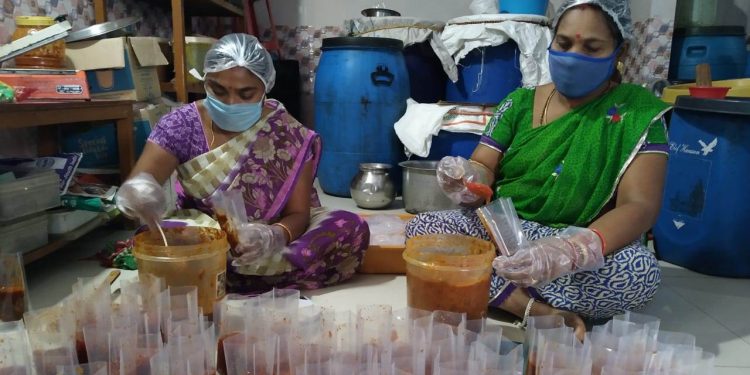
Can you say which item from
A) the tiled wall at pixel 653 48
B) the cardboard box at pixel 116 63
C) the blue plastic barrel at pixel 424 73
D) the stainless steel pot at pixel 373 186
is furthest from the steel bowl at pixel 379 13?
the tiled wall at pixel 653 48

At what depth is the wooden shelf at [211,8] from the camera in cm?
281

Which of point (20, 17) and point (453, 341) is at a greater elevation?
point (20, 17)

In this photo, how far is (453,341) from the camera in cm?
83

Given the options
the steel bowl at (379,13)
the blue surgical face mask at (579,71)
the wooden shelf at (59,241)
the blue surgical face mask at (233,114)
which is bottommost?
the wooden shelf at (59,241)

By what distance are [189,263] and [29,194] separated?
773mm

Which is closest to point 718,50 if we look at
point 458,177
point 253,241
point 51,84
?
point 458,177

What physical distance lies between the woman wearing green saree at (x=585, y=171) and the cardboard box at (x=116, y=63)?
1330mm

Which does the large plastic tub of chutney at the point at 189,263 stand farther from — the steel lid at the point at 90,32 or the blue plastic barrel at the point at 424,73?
the blue plastic barrel at the point at 424,73

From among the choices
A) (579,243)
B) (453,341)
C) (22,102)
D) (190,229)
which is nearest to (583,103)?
(579,243)

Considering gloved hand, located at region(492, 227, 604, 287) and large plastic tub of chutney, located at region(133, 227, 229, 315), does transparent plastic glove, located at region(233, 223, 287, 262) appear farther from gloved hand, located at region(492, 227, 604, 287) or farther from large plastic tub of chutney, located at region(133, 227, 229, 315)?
gloved hand, located at region(492, 227, 604, 287)

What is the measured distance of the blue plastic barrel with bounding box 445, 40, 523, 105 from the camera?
2770 millimetres

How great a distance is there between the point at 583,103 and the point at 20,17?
168 cm

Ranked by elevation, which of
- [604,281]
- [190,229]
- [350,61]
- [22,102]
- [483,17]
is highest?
[483,17]

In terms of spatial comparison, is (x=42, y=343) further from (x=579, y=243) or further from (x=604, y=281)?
(x=604, y=281)
